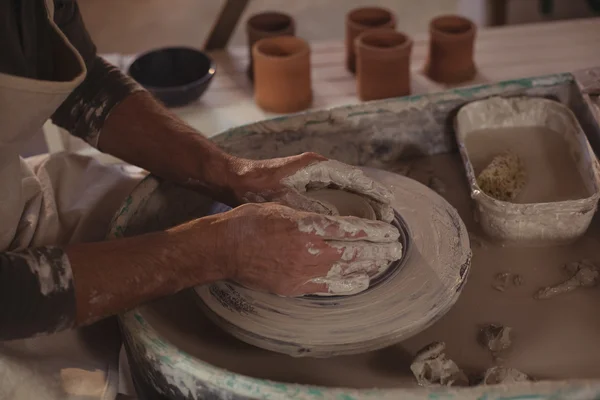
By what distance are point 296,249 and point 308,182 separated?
0.69 feet

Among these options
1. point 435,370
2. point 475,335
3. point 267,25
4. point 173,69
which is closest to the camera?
point 435,370

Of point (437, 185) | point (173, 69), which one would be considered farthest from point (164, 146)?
point (173, 69)

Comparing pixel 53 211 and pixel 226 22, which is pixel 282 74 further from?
pixel 53 211

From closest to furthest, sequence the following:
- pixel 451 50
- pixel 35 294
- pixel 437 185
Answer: pixel 35 294
pixel 437 185
pixel 451 50

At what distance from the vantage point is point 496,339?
128cm

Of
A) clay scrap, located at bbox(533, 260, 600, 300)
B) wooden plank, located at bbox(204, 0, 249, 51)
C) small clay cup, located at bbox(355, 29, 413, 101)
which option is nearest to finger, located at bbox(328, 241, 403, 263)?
clay scrap, located at bbox(533, 260, 600, 300)

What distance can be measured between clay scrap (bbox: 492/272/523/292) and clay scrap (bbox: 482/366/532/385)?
0.23 meters

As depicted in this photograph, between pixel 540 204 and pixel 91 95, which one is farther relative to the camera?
pixel 91 95

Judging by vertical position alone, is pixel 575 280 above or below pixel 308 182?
below

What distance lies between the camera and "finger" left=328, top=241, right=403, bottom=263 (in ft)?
3.94

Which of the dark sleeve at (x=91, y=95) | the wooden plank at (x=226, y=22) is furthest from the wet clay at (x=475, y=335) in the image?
the wooden plank at (x=226, y=22)

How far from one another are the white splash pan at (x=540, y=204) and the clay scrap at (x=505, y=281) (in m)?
0.09

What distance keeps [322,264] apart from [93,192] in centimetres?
60

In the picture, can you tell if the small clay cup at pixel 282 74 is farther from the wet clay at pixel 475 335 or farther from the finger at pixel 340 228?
the finger at pixel 340 228
